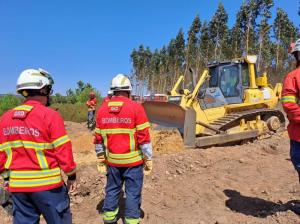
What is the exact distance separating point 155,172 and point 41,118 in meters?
4.51

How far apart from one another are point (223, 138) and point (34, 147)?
8062 millimetres

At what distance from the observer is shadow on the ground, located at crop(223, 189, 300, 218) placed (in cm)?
505

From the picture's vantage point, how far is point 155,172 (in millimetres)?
7559

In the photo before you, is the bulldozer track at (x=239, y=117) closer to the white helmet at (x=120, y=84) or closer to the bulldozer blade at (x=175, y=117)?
the bulldozer blade at (x=175, y=117)

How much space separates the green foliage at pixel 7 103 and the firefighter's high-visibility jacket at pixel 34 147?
2381cm

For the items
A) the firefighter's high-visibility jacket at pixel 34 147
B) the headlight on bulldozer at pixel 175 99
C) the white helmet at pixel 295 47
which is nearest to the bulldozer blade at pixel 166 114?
the headlight on bulldozer at pixel 175 99

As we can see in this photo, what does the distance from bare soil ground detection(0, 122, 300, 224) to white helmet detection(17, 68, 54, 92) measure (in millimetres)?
2660

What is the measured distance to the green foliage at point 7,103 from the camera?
84.8 ft

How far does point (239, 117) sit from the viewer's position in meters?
11.1

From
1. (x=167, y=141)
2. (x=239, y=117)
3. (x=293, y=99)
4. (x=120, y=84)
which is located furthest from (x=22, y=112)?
(x=239, y=117)

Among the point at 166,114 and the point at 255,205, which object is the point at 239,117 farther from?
the point at 255,205

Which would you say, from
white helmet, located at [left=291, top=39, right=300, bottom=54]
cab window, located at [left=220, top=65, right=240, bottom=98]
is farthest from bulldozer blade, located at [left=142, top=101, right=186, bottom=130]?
white helmet, located at [left=291, top=39, right=300, bottom=54]

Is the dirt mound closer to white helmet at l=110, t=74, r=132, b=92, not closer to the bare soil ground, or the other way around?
the bare soil ground

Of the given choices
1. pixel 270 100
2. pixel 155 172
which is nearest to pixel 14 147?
pixel 155 172
